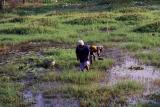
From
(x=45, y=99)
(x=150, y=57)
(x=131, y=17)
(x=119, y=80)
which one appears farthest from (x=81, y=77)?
(x=131, y=17)

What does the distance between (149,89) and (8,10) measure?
34.3 m

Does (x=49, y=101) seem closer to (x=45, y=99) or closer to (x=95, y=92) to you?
(x=45, y=99)

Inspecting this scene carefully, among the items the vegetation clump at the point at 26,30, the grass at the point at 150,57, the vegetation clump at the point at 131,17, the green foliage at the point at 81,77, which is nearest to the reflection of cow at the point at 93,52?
the green foliage at the point at 81,77

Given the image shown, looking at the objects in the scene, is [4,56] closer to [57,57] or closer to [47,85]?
[57,57]

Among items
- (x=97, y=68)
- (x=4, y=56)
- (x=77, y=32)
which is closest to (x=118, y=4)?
(x=77, y=32)

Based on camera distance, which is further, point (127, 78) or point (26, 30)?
point (26, 30)

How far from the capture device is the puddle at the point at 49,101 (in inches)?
703

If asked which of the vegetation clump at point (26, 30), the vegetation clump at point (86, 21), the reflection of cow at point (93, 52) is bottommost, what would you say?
the vegetation clump at point (26, 30)

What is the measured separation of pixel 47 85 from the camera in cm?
2066

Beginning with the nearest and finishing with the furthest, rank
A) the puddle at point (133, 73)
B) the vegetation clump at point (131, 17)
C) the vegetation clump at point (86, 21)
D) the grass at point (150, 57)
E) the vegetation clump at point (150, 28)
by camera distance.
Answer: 1. the puddle at point (133, 73)
2. the grass at point (150, 57)
3. the vegetation clump at point (150, 28)
4. the vegetation clump at point (86, 21)
5. the vegetation clump at point (131, 17)

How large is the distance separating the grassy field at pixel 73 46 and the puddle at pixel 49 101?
0.32m

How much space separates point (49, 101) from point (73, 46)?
11.8m

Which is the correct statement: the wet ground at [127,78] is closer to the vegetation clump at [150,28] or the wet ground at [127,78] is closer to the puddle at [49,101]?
the puddle at [49,101]

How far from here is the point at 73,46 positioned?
29984mm
